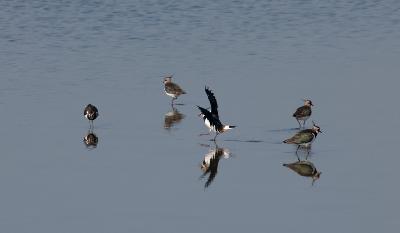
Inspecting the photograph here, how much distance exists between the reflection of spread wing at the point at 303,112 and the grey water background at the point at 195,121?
46 centimetres

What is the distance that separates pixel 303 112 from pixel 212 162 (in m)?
4.02

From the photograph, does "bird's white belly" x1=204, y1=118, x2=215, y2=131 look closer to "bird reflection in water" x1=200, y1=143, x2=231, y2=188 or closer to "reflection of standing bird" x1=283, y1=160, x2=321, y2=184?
"bird reflection in water" x1=200, y1=143, x2=231, y2=188

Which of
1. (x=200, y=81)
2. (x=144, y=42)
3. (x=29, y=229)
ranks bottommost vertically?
(x=29, y=229)

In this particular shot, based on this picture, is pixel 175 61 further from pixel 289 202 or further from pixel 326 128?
pixel 289 202

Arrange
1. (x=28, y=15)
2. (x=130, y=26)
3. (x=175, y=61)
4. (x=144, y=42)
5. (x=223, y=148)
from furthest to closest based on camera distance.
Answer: (x=28, y=15) < (x=130, y=26) < (x=144, y=42) < (x=175, y=61) < (x=223, y=148)

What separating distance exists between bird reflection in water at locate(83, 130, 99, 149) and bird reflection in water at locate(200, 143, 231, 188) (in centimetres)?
272

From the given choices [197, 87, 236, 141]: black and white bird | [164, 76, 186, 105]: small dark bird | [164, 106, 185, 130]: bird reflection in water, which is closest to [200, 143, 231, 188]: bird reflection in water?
[197, 87, 236, 141]: black and white bird

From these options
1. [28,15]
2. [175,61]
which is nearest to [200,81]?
[175,61]

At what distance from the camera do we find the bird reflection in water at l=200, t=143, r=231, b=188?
24797 mm

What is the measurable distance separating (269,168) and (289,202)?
109 inches

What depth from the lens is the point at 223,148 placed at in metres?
27.8

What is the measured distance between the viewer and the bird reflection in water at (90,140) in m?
27.9

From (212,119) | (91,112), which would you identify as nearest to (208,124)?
(212,119)

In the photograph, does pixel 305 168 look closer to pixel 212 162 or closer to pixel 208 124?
pixel 212 162
